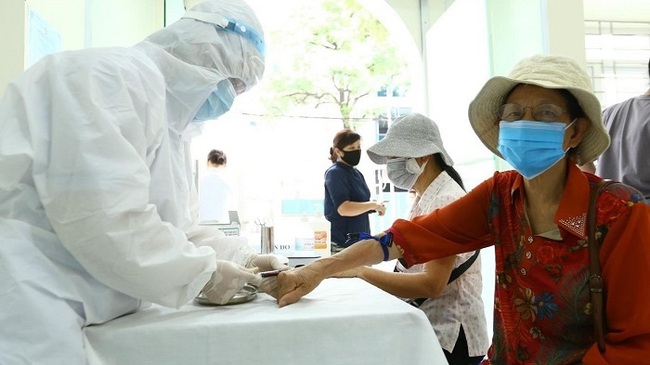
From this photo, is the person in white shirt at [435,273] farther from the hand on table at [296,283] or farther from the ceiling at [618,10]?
the ceiling at [618,10]

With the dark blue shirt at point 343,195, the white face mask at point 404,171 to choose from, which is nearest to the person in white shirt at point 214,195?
the dark blue shirt at point 343,195

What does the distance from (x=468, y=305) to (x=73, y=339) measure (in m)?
1.14

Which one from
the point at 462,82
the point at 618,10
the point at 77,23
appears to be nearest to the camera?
the point at 77,23

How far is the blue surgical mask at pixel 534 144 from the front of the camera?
1.14 meters

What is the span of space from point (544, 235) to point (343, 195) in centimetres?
198

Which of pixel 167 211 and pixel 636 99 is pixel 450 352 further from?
pixel 636 99

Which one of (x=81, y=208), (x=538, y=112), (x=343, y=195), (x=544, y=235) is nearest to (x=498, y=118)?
(x=538, y=112)

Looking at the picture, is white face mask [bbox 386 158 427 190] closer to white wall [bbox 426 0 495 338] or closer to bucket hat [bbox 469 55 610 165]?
bucket hat [bbox 469 55 610 165]

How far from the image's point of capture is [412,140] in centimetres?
173

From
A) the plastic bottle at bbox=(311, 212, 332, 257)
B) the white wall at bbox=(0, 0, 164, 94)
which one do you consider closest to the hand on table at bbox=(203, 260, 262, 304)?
the white wall at bbox=(0, 0, 164, 94)

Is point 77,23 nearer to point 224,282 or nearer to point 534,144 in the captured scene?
point 224,282

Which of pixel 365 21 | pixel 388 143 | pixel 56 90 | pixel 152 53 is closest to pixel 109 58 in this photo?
pixel 56 90

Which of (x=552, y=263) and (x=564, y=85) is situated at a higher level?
(x=564, y=85)

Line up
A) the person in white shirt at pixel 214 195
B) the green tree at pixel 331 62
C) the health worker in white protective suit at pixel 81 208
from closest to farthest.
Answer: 1. the health worker in white protective suit at pixel 81 208
2. the person in white shirt at pixel 214 195
3. the green tree at pixel 331 62
